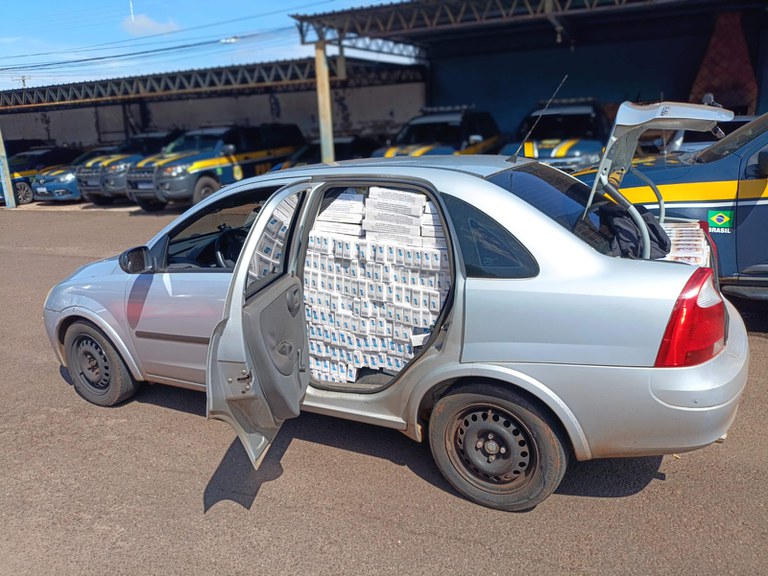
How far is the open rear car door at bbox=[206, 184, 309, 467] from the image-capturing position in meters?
Result: 2.96

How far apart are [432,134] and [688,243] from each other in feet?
34.5

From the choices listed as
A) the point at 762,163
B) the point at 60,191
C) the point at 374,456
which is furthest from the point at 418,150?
the point at 60,191

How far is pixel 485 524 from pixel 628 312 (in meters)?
1.22

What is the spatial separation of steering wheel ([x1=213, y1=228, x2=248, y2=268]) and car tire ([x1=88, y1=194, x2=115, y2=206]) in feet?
46.3

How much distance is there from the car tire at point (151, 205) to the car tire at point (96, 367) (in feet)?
37.1

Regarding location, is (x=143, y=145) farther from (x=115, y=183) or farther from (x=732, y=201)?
(x=732, y=201)

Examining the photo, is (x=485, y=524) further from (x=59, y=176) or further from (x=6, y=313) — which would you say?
(x=59, y=176)

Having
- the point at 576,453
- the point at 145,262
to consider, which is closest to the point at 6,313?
the point at 145,262

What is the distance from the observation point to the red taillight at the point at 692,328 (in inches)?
103

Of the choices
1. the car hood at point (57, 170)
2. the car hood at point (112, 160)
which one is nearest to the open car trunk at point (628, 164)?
the car hood at point (112, 160)

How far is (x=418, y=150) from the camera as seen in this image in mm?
12766

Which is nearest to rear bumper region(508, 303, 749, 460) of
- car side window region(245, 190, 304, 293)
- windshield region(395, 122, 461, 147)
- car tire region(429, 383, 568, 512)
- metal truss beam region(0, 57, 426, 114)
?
car tire region(429, 383, 568, 512)

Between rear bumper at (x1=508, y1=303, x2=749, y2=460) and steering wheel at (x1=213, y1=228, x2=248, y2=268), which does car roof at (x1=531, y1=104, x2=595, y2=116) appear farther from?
rear bumper at (x1=508, y1=303, x2=749, y2=460)

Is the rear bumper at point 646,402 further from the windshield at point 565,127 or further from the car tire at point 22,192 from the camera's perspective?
the car tire at point 22,192
